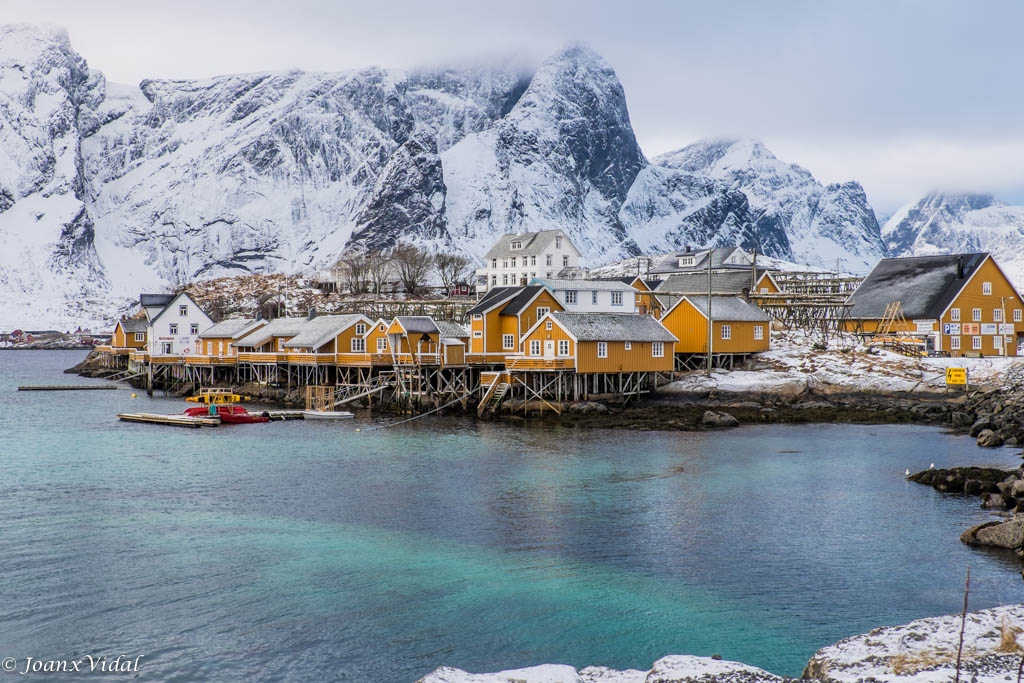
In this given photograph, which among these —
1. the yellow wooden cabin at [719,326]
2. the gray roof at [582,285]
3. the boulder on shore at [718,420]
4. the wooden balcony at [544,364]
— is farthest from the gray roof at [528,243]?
the boulder on shore at [718,420]

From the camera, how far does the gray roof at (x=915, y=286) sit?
64306 mm

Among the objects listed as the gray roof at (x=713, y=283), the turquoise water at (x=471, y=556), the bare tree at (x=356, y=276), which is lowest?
the turquoise water at (x=471, y=556)

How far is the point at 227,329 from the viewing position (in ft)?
250

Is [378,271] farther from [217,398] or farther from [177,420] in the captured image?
[177,420]

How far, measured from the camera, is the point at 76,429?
46594mm

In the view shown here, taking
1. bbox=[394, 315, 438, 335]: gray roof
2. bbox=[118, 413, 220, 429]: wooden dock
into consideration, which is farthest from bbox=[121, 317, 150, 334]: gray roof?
bbox=[394, 315, 438, 335]: gray roof

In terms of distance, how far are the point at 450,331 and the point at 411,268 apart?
214 ft

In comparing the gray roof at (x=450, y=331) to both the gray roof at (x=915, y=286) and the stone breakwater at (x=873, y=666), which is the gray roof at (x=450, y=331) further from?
the stone breakwater at (x=873, y=666)

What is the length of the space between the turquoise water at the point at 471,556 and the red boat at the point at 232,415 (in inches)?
448

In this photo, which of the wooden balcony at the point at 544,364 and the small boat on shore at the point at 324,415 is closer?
the wooden balcony at the point at 544,364

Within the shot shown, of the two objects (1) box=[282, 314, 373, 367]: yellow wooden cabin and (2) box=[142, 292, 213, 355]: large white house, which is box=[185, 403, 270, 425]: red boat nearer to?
(1) box=[282, 314, 373, 367]: yellow wooden cabin

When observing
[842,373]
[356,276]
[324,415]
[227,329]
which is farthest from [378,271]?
[842,373]

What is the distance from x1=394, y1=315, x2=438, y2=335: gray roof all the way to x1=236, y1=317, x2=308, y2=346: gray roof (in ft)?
44.7

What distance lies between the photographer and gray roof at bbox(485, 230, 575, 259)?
112m
